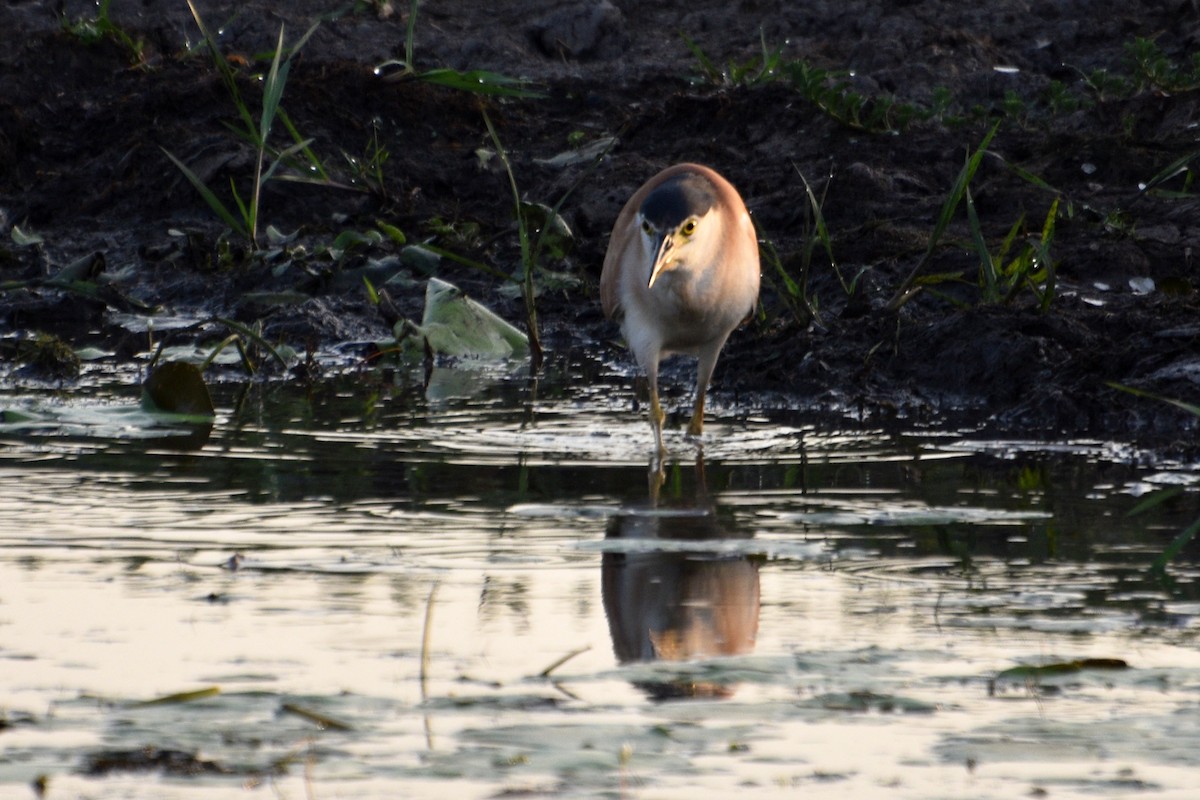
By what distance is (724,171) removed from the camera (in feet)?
36.7

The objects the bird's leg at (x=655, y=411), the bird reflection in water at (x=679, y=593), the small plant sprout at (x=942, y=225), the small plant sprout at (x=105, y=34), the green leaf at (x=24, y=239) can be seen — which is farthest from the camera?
the small plant sprout at (x=105, y=34)

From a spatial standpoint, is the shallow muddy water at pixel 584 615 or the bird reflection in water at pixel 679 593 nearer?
the shallow muddy water at pixel 584 615

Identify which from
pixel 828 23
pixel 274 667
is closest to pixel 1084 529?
pixel 274 667

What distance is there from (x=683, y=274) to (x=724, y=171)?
4.43m

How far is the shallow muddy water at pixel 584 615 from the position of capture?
3320 mm

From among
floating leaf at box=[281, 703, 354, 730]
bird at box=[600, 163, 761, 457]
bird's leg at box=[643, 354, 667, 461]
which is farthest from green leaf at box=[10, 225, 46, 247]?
floating leaf at box=[281, 703, 354, 730]

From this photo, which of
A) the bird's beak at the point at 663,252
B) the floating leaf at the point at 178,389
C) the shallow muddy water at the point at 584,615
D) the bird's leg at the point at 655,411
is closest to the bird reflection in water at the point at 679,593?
the shallow muddy water at the point at 584,615

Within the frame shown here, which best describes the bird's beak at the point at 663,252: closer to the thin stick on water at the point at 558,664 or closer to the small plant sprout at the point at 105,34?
the thin stick on water at the point at 558,664

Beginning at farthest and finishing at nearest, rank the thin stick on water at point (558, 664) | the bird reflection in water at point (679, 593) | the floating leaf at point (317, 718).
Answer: the bird reflection in water at point (679, 593) → the thin stick on water at point (558, 664) → the floating leaf at point (317, 718)

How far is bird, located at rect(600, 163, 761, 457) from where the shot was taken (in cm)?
662

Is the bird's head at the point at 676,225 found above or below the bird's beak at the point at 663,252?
above

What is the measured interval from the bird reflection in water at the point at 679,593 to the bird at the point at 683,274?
3.93 feet

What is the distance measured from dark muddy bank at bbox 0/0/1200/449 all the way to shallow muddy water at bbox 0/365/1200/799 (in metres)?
1.03

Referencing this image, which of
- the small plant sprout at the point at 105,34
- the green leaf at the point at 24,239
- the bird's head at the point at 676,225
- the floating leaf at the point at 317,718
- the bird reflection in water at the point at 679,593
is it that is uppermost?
the small plant sprout at the point at 105,34
